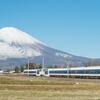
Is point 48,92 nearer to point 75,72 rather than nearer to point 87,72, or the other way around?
point 87,72

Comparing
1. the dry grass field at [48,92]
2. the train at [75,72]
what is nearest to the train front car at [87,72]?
the train at [75,72]

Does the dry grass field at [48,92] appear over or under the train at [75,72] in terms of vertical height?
under

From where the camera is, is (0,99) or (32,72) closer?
(0,99)

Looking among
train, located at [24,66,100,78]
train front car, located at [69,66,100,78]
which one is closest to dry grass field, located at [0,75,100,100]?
train front car, located at [69,66,100,78]

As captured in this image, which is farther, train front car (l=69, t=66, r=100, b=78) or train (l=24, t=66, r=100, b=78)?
train (l=24, t=66, r=100, b=78)

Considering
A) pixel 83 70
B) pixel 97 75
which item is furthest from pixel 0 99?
pixel 83 70

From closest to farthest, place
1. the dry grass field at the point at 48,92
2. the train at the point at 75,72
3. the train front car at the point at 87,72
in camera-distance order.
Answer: the dry grass field at the point at 48,92
the train front car at the point at 87,72
the train at the point at 75,72

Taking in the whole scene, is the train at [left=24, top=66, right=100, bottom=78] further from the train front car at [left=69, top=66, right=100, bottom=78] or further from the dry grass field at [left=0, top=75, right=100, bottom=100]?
the dry grass field at [left=0, top=75, right=100, bottom=100]

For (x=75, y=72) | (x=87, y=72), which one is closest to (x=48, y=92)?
(x=87, y=72)

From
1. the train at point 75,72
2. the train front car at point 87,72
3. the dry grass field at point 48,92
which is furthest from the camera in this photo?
the train at point 75,72

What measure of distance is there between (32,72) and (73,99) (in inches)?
5568

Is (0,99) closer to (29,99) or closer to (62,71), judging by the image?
(29,99)

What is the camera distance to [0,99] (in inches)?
1247

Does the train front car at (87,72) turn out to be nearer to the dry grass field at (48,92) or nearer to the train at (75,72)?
the train at (75,72)
